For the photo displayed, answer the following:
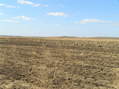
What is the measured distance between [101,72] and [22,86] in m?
4.81

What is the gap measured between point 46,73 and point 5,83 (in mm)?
2435

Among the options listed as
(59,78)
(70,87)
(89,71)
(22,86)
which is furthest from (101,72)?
(22,86)

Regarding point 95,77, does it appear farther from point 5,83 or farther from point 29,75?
point 5,83

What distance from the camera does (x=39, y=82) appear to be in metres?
8.93

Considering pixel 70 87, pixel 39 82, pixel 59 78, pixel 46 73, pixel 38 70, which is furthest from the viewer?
pixel 38 70

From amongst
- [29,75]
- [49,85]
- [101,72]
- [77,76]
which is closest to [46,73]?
[29,75]

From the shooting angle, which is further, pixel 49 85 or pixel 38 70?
pixel 38 70

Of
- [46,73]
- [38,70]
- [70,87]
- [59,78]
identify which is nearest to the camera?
[70,87]

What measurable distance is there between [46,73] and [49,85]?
2217 mm

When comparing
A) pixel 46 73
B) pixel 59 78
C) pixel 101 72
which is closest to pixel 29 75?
pixel 46 73

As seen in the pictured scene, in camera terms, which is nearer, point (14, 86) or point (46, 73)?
point (14, 86)

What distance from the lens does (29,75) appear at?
10281 millimetres

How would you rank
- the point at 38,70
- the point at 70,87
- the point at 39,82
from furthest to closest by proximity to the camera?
the point at 38,70 → the point at 39,82 → the point at 70,87

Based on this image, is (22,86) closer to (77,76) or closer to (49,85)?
(49,85)
